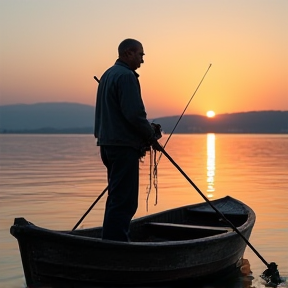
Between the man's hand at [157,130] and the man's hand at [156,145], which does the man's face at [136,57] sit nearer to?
the man's hand at [157,130]

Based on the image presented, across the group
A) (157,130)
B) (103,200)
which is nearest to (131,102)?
(157,130)

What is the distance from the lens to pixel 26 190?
1959cm

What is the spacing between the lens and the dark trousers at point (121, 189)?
7.23 meters

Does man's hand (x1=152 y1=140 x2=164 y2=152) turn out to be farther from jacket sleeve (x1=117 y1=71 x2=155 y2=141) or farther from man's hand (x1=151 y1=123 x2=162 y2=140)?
jacket sleeve (x1=117 y1=71 x2=155 y2=141)

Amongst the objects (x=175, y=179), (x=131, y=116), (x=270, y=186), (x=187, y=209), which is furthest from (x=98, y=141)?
(x=175, y=179)

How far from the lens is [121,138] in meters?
7.19

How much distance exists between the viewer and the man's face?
7.33 m

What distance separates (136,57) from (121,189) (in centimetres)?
155

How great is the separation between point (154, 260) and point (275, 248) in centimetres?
404

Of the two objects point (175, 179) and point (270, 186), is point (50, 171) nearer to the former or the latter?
point (175, 179)

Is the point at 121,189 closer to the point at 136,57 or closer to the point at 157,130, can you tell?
the point at 157,130

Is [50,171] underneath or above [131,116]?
underneath

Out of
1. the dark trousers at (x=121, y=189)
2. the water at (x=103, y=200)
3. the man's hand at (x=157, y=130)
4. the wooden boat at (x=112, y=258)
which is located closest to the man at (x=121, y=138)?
the dark trousers at (x=121, y=189)

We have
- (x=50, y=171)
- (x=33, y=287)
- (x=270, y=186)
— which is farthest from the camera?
(x=50, y=171)
